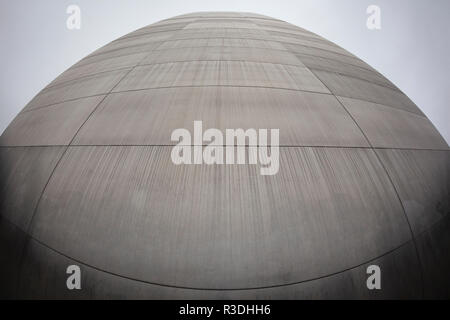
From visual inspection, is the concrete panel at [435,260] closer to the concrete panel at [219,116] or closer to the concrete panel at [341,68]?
the concrete panel at [219,116]

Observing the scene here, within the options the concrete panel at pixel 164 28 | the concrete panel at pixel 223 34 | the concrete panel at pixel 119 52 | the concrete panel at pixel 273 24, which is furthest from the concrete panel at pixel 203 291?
the concrete panel at pixel 273 24

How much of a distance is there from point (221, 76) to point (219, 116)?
196 cm

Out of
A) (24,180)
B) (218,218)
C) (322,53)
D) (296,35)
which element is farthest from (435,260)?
(24,180)

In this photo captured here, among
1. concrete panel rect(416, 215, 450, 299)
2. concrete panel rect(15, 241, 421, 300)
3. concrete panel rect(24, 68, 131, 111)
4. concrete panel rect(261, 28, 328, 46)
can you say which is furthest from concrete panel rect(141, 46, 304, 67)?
concrete panel rect(15, 241, 421, 300)

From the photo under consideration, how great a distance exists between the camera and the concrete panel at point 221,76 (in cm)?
861

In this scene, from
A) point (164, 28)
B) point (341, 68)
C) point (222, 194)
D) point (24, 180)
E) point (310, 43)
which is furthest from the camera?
point (164, 28)

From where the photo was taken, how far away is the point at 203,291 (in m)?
5.71

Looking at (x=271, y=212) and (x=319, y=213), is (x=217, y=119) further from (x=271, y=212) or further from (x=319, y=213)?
(x=319, y=213)

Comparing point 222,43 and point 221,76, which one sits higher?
point 222,43

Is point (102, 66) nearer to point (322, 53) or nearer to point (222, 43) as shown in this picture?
point (222, 43)

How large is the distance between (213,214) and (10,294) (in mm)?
5167

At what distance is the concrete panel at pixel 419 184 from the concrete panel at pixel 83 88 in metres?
8.53

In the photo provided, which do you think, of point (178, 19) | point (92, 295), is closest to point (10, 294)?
point (92, 295)
